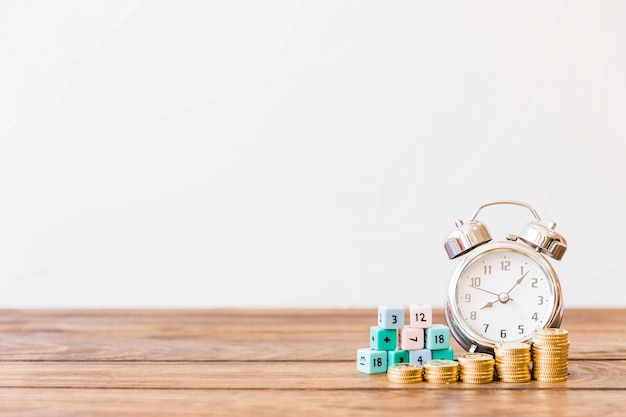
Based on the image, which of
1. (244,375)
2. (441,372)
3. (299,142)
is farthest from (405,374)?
(299,142)

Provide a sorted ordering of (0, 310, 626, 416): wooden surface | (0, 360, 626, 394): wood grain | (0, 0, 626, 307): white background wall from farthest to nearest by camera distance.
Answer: (0, 0, 626, 307): white background wall → (0, 360, 626, 394): wood grain → (0, 310, 626, 416): wooden surface

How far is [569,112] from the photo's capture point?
2307mm

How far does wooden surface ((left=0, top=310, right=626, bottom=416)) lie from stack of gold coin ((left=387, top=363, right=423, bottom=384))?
0.05 ft

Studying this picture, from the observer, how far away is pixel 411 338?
1.33 m

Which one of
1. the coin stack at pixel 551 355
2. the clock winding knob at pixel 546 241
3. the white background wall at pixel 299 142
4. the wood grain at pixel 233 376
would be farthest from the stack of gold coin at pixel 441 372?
the white background wall at pixel 299 142

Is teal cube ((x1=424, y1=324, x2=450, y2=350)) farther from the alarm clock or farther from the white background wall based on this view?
the white background wall

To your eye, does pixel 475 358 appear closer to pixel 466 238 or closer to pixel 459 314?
pixel 459 314

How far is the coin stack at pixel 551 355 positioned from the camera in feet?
4.15

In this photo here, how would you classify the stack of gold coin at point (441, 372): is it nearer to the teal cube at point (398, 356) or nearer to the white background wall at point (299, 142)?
the teal cube at point (398, 356)

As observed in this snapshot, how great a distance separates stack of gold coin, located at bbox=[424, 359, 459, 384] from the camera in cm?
126

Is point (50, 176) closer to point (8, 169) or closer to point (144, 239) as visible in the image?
point (8, 169)

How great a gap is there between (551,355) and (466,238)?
232mm

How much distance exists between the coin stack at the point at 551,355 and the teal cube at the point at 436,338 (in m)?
0.15

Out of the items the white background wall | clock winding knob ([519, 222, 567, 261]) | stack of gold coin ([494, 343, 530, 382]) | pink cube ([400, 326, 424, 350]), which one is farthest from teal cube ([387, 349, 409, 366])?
the white background wall
